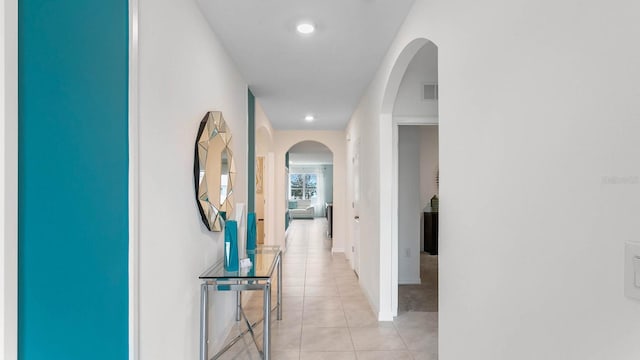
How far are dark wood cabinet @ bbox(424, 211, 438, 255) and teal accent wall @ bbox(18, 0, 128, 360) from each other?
6.21 m

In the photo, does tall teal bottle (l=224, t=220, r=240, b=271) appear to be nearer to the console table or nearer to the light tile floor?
the console table

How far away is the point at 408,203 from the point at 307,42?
9.24 feet

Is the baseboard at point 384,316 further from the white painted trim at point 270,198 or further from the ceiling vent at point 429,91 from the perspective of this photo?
the white painted trim at point 270,198

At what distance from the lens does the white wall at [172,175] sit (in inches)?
64.4

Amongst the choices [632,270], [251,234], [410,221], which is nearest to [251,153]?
[251,234]

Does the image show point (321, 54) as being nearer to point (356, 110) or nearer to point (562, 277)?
point (356, 110)

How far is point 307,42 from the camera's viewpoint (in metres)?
3.01

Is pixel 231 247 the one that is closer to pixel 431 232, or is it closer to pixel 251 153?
pixel 251 153

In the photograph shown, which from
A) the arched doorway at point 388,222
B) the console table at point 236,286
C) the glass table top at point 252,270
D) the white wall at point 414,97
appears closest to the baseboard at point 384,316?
the arched doorway at point 388,222

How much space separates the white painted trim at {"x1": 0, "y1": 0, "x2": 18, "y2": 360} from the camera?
91 centimetres

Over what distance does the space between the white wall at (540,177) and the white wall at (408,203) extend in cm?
318

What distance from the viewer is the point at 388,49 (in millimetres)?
3180

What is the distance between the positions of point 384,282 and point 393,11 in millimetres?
2434

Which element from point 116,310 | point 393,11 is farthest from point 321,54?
point 116,310
